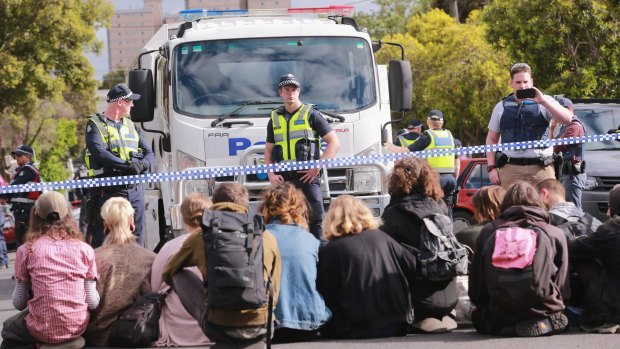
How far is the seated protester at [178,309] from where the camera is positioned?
8227 millimetres

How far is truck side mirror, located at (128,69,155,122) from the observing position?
11.6m

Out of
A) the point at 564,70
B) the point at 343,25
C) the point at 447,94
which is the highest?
the point at 343,25

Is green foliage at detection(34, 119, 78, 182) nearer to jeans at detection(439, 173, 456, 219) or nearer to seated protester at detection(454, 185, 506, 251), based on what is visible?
jeans at detection(439, 173, 456, 219)

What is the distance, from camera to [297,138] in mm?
10477

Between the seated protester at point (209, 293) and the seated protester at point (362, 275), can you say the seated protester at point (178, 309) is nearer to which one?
the seated protester at point (209, 293)

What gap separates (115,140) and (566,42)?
1474cm

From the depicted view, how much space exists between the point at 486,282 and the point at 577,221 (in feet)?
3.81

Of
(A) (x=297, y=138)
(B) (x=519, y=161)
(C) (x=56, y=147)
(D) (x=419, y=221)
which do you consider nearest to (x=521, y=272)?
(D) (x=419, y=221)

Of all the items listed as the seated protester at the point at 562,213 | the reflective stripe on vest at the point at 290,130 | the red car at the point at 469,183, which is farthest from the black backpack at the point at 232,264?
the red car at the point at 469,183

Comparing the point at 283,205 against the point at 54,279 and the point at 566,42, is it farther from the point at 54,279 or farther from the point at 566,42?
the point at 566,42

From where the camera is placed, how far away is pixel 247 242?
7.11 m

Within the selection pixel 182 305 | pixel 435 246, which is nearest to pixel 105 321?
pixel 182 305

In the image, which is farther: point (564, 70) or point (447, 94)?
point (447, 94)

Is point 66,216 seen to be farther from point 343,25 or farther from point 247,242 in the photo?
point 343,25
